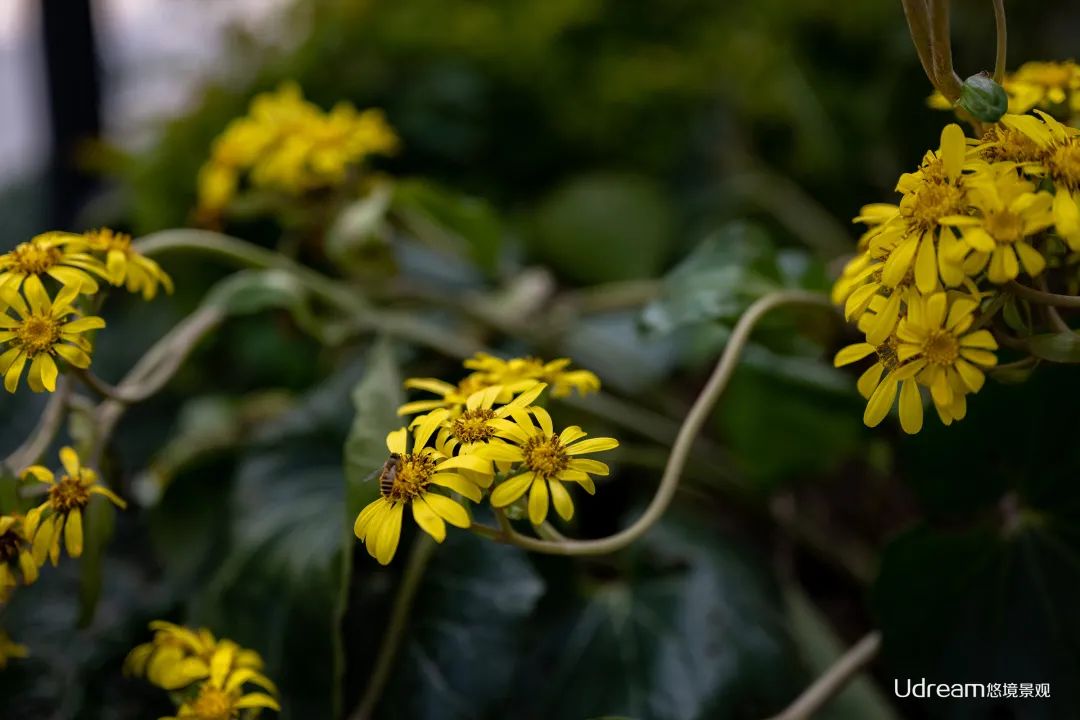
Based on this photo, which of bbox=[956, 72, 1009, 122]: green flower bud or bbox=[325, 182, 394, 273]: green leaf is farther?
bbox=[325, 182, 394, 273]: green leaf

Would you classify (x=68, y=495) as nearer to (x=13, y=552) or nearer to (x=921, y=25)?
(x=13, y=552)

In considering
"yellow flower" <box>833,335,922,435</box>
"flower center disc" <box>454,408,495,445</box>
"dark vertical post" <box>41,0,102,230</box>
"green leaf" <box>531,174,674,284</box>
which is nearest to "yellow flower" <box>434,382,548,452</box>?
"flower center disc" <box>454,408,495,445</box>

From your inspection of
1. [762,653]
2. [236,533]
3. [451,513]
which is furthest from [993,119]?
[236,533]

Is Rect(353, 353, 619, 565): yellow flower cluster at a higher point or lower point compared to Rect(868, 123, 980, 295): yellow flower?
lower

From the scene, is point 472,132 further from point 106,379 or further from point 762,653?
point 762,653

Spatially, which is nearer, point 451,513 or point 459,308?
point 451,513

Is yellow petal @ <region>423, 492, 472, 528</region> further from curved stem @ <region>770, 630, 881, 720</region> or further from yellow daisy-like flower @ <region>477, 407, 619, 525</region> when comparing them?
curved stem @ <region>770, 630, 881, 720</region>

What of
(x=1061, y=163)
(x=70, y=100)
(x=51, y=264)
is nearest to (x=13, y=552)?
(x=51, y=264)
